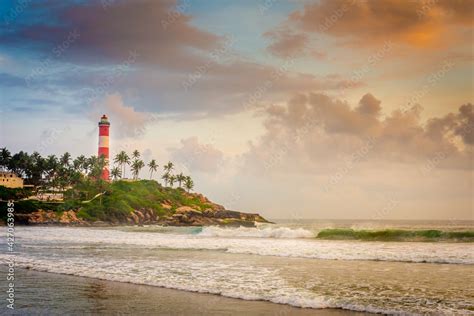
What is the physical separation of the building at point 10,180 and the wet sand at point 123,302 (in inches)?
4763

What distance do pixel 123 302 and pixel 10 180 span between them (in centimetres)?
12792

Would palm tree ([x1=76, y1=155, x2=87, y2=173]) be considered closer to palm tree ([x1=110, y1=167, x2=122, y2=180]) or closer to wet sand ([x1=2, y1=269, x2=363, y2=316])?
palm tree ([x1=110, y1=167, x2=122, y2=180])

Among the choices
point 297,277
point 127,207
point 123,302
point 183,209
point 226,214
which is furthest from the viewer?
point 226,214

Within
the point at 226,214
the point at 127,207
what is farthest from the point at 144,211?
the point at 226,214

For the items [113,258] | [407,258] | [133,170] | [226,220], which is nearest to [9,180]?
[133,170]

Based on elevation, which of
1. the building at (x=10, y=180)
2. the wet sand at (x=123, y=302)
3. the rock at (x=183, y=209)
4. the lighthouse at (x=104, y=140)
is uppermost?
the lighthouse at (x=104, y=140)

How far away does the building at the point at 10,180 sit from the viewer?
123012 millimetres

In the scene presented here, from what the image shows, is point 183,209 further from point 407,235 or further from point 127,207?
point 407,235

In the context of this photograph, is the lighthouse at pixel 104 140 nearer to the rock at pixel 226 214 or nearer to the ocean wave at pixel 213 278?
the rock at pixel 226 214

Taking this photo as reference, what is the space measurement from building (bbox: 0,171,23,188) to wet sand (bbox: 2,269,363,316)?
121 metres

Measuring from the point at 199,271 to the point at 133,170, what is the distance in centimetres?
13802

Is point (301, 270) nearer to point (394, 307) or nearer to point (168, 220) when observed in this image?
point (394, 307)

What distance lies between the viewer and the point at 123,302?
13117 mm

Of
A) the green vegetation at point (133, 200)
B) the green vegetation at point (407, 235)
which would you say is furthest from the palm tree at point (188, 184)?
the green vegetation at point (407, 235)
